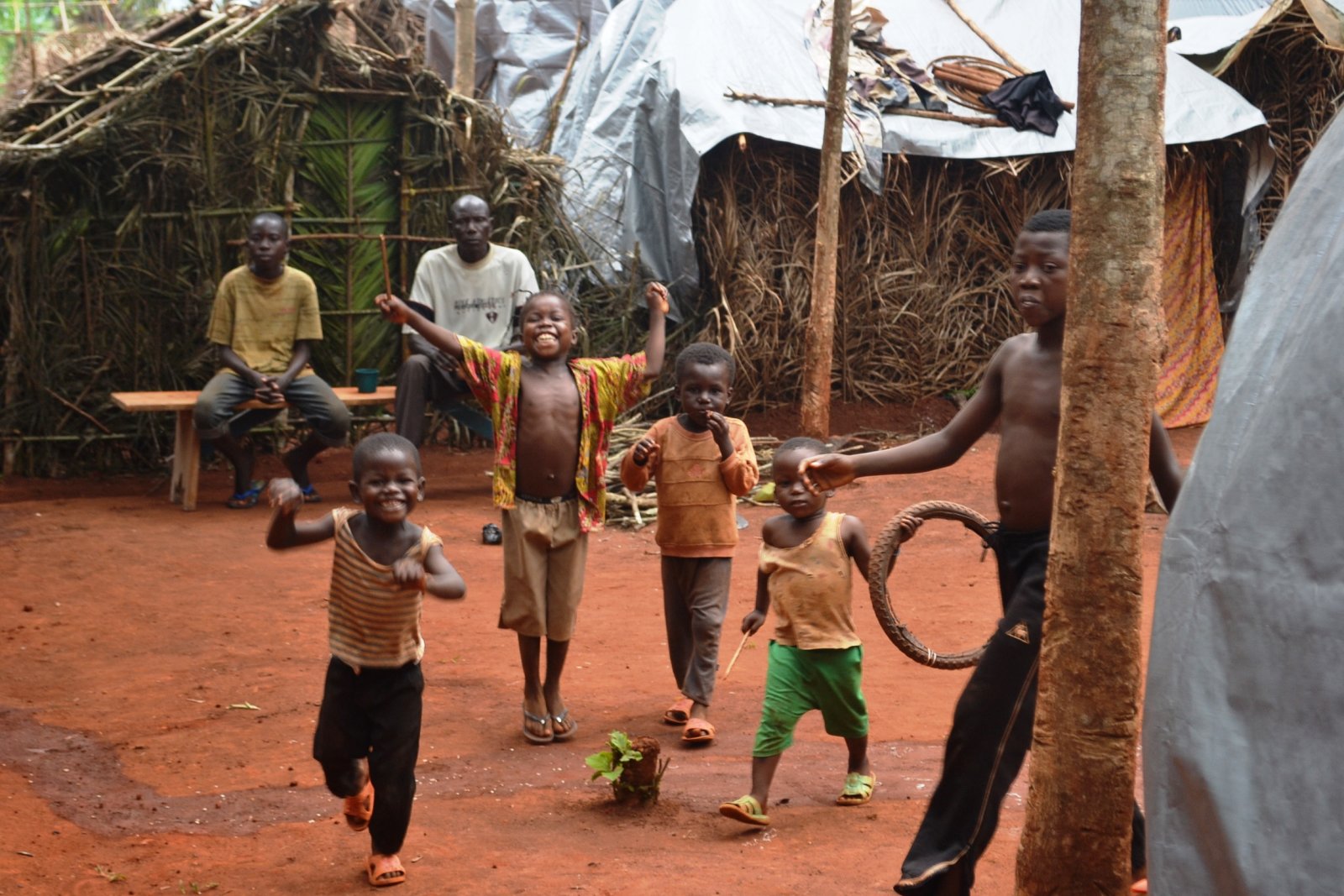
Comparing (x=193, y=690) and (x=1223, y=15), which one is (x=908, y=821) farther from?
(x=1223, y=15)

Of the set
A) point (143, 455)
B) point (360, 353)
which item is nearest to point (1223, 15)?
point (360, 353)

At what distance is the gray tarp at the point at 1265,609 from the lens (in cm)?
179

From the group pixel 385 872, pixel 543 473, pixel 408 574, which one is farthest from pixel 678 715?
pixel 408 574

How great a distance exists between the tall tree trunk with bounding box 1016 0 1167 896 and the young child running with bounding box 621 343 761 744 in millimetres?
2125

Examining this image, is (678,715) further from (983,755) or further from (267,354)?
(267,354)

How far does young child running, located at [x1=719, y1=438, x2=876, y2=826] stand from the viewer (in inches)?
161

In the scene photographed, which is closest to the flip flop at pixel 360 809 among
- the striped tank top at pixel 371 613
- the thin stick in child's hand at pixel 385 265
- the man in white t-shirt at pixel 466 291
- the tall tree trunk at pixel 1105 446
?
the striped tank top at pixel 371 613

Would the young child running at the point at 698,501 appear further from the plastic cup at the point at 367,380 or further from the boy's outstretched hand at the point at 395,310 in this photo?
the plastic cup at the point at 367,380

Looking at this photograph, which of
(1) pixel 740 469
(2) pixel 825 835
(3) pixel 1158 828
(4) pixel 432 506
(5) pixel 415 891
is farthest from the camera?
(4) pixel 432 506

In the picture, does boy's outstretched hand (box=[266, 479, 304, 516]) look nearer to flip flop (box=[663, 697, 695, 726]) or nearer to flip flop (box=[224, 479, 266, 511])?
flip flop (box=[663, 697, 695, 726])

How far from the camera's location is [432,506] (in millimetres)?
8969

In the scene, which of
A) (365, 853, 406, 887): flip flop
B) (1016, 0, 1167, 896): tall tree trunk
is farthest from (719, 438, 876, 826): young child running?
(1016, 0, 1167, 896): tall tree trunk

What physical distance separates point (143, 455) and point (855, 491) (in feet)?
16.3

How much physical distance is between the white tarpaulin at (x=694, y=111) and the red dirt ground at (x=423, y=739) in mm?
3681
